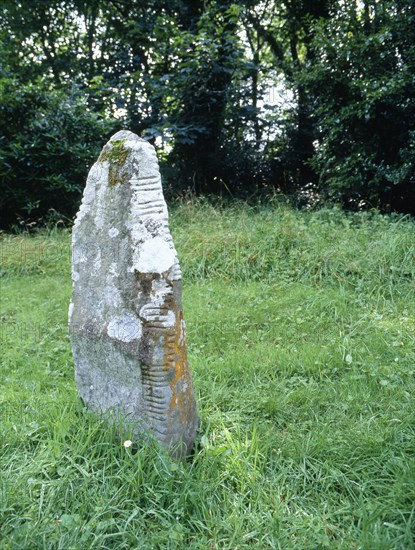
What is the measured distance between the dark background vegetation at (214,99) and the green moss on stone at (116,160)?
6.05 m

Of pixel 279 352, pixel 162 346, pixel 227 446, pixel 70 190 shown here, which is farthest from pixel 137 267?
pixel 70 190

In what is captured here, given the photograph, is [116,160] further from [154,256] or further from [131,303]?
[131,303]

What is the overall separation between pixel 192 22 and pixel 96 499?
1119 centimetres

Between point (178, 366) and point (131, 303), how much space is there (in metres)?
0.45

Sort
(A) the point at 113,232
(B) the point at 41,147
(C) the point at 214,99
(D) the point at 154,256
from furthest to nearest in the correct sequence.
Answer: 1. (C) the point at 214,99
2. (B) the point at 41,147
3. (A) the point at 113,232
4. (D) the point at 154,256

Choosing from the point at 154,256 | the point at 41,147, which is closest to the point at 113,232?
the point at 154,256

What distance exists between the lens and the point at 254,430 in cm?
282

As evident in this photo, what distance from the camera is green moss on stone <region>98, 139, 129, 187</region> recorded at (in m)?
2.81

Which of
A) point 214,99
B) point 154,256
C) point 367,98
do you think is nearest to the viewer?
point 154,256

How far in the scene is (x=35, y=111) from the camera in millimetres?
9625

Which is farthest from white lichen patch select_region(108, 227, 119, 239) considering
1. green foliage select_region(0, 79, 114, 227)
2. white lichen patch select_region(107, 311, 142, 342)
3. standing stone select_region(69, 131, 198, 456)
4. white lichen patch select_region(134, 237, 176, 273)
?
green foliage select_region(0, 79, 114, 227)

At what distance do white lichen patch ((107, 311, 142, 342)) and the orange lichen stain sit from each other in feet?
0.63

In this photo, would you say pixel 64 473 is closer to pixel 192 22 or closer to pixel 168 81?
pixel 168 81

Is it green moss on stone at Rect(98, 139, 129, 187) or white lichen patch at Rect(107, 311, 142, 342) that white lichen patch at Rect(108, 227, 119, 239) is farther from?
white lichen patch at Rect(107, 311, 142, 342)
